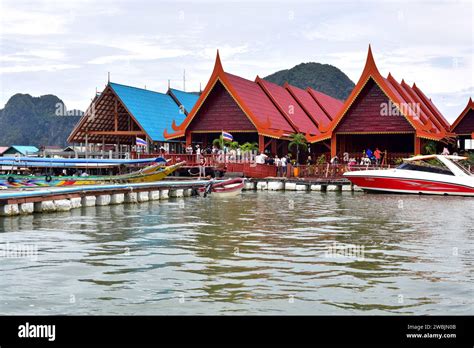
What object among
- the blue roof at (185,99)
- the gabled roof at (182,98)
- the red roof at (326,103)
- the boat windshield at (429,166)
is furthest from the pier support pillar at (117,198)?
the red roof at (326,103)

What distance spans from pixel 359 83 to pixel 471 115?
912 centimetres

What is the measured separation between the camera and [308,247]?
50.6 ft

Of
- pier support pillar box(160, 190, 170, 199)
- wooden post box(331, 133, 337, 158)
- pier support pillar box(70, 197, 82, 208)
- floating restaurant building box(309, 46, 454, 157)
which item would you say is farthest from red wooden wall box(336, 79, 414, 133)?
pier support pillar box(70, 197, 82, 208)

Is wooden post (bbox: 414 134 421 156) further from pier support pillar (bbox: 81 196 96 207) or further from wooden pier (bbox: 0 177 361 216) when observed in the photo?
Result: pier support pillar (bbox: 81 196 96 207)

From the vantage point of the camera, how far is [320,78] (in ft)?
541

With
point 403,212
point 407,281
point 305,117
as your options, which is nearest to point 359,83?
point 305,117

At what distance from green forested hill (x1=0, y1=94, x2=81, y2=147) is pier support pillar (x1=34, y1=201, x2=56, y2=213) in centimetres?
13568

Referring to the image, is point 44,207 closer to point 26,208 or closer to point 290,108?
point 26,208

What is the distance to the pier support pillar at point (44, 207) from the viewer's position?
76.7ft

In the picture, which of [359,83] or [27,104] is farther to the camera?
[27,104]

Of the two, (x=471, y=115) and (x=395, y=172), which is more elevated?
(x=471, y=115)

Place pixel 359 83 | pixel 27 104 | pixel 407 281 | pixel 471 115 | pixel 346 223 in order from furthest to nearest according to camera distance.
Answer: pixel 27 104
pixel 471 115
pixel 359 83
pixel 346 223
pixel 407 281

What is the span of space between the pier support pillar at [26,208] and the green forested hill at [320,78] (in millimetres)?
142619
